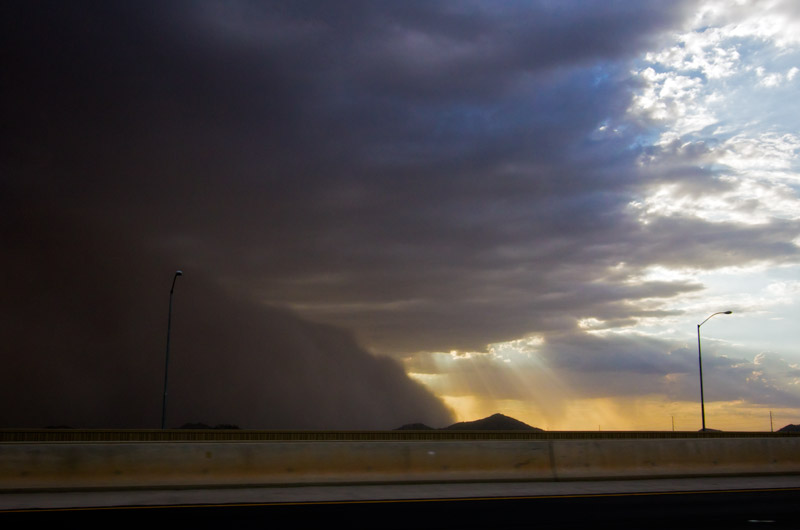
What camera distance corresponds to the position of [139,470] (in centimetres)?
1406

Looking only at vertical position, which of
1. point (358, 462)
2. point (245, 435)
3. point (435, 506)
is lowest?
point (435, 506)

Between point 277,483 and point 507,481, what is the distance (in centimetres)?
519

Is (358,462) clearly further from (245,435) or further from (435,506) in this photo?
(245,435)

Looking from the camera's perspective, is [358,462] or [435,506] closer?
[435,506]

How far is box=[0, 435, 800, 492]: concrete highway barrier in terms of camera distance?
13.8 metres

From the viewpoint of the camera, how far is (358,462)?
15.5 meters

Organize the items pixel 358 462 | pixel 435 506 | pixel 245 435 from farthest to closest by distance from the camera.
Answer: pixel 245 435, pixel 358 462, pixel 435 506

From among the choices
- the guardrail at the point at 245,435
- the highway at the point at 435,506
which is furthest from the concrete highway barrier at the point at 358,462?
the guardrail at the point at 245,435

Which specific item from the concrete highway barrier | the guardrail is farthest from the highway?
the guardrail

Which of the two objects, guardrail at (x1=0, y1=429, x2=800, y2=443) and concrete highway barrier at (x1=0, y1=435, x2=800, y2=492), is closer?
concrete highway barrier at (x1=0, y1=435, x2=800, y2=492)

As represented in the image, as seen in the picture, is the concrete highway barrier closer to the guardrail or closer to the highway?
the highway

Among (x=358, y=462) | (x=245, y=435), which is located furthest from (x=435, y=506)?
(x=245, y=435)

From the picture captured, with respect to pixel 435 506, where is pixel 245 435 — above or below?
above

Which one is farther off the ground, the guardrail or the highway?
the guardrail
